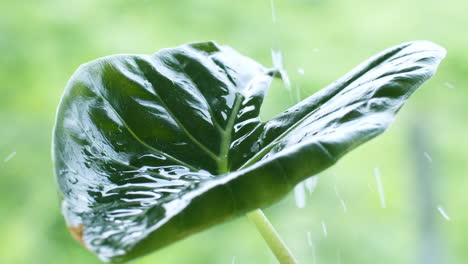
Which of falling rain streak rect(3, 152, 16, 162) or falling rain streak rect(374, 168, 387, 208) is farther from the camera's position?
falling rain streak rect(374, 168, 387, 208)

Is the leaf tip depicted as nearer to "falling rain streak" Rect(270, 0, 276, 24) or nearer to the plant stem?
the plant stem

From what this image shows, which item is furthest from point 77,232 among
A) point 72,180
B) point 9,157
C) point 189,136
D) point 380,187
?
point 380,187

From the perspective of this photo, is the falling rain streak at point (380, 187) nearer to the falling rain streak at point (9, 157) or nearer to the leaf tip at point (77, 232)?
the falling rain streak at point (9, 157)

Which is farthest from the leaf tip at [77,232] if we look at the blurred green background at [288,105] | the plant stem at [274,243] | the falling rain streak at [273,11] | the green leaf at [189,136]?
the falling rain streak at [273,11]

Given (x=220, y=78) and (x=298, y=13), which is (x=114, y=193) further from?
(x=298, y=13)

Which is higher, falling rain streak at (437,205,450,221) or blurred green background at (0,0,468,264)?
blurred green background at (0,0,468,264)

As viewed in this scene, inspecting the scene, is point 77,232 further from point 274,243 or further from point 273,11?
point 273,11

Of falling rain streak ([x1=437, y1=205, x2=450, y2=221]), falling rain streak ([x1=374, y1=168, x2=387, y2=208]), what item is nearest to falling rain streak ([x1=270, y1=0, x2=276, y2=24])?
falling rain streak ([x1=374, y1=168, x2=387, y2=208])
